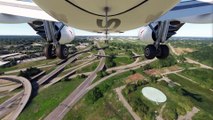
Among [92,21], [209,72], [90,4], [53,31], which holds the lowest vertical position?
[209,72]

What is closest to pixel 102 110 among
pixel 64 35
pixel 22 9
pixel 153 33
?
pixel 64 35

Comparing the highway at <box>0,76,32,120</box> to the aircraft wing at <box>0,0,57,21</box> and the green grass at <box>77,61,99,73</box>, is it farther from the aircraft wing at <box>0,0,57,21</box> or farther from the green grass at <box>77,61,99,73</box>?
the aircraft wing at <box>0,0,57,21</box>

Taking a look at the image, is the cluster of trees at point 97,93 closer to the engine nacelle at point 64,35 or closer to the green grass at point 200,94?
the green grass at point 200,94

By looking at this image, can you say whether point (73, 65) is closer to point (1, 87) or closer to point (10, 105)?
point (1, 87)

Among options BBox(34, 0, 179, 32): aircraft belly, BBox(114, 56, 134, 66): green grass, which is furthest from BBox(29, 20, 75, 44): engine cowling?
BBox(114, 56, 134, 66): green grass

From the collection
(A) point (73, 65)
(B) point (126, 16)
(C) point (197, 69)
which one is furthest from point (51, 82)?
(B) point (126, 16)

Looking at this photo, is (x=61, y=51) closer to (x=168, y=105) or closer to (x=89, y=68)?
(x=168, y=105)

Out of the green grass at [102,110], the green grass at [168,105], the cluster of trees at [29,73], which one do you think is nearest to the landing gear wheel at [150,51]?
the green grass at [102,110]
